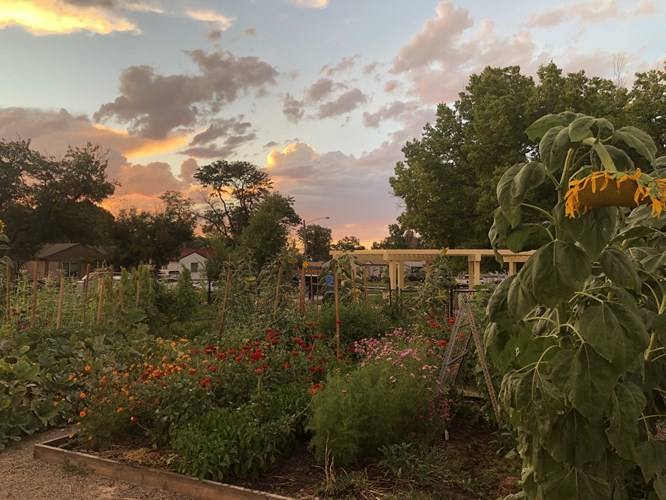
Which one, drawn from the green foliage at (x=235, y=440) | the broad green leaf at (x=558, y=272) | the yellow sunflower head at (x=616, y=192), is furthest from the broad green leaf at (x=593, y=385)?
the green foliage at (x=235, y=440)

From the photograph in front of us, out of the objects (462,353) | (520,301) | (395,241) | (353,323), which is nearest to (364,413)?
(462,353)

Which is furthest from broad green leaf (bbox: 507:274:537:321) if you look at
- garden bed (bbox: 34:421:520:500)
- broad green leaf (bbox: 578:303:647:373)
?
garden bed (bbox: 34:421:520:500)

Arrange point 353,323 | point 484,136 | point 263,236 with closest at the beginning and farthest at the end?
point 353,323, point 484,136, point 263,236

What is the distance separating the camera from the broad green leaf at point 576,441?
1911 millimetres

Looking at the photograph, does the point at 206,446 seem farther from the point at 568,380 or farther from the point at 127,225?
the point at 127,225

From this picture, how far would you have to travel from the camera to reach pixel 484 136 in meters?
23.0

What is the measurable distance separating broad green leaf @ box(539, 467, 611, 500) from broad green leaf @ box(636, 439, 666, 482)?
0.18m

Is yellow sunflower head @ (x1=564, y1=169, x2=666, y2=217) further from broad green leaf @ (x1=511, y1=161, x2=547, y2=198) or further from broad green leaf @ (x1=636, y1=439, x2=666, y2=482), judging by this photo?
broad green leaf @ (x1=636, y1=439, x2=666, y2=482)

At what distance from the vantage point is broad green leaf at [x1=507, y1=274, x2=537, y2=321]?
1918mm

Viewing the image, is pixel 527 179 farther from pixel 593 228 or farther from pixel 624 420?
pixel 624 420

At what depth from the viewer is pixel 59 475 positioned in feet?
15.3

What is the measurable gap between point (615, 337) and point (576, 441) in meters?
0.43

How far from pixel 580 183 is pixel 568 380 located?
27.2 inches

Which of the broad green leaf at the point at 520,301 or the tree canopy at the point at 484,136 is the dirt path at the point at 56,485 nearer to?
the broad green leaf at the point at 520,301
